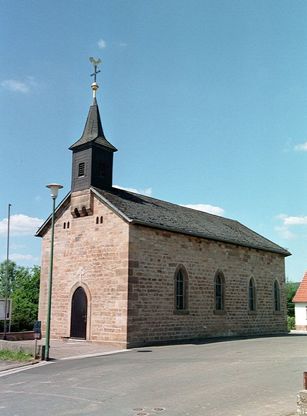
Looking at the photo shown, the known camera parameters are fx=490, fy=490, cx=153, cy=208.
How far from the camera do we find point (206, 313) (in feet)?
78.6

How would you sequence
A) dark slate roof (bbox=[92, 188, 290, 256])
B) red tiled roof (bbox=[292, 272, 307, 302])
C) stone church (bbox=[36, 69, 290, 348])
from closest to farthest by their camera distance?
stone church (bbox=[36, 69, 290, 348])
dark slate roof (bbox=[92, 188, 290, 256])
red tiled roof (bbox=[292, 272, 307, 302])

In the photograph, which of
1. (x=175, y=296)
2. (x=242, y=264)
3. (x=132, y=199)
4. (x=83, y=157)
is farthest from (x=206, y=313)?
(x=83, y=157)

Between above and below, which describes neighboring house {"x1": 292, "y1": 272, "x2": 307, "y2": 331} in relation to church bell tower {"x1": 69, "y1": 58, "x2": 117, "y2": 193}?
below

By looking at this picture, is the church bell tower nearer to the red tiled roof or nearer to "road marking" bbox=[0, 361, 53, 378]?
"road marking" bbox=[0, 361, 53, 378]

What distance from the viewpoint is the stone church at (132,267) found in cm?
2016

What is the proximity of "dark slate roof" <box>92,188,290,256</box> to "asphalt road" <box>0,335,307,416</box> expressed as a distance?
671 centimetres

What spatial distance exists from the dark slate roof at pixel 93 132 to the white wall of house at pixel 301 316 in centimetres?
2808

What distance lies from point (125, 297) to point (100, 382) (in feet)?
27.4

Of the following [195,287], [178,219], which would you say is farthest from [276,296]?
[178,219]

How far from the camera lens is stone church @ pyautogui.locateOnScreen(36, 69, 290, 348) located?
66.1 ft

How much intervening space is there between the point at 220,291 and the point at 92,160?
9.55m

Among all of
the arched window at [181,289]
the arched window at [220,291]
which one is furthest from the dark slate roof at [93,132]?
the arched window at [220,291]

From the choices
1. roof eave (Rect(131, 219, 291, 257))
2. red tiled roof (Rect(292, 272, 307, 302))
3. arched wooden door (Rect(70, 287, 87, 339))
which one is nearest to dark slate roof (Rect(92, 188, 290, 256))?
roof eave (Rect(131, 219, 291, 257))

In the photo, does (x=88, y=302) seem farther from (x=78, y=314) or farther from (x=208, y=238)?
(x=208, y=238)
